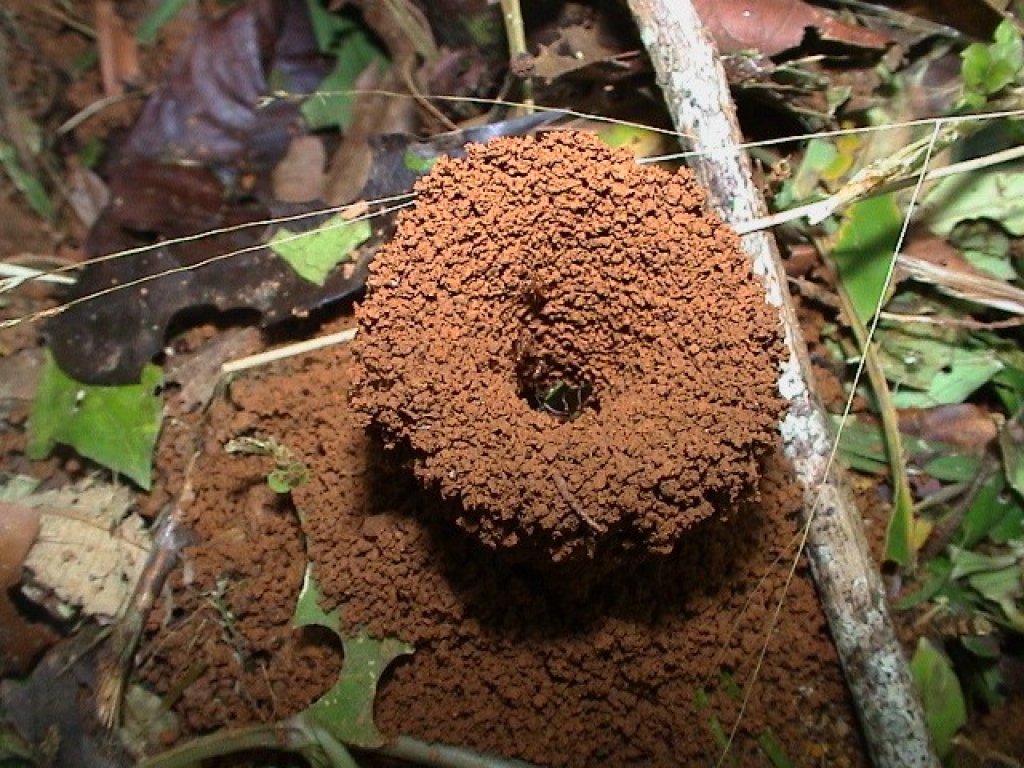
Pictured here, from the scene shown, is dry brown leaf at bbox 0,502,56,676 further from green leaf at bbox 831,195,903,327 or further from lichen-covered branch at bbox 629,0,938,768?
green leaf at bbox 831,195,903,327

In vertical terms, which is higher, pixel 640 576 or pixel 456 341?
pixel 456 341

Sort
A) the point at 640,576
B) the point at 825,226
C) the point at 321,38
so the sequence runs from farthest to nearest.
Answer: the point at 321,38
the point at 825,226
the point at 640,576

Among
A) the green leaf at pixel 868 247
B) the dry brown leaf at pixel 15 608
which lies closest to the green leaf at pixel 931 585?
the green leaf at pixel 868 247

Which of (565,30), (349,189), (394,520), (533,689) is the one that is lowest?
(533,689)

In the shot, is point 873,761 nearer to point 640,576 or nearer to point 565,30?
point 640,576

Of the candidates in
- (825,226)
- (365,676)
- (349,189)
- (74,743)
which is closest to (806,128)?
(825,226)

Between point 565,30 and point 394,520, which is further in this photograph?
point 565,30

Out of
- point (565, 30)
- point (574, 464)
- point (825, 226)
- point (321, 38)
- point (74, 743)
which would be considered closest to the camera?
point (574, 464)
